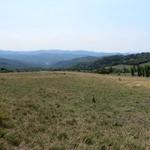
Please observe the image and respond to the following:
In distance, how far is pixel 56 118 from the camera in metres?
14.5

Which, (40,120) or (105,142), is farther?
(40,120)

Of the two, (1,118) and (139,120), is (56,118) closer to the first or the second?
(1,118)

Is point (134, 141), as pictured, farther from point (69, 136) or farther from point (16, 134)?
point (16, 134)

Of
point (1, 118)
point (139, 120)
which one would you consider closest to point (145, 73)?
point (139, 120)

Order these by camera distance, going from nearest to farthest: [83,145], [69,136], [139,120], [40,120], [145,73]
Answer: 1. [83,145]
2. [69,136]
3. [40,120]
4. [139,120]
5. [145,73]

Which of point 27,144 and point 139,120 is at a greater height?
point 27,144

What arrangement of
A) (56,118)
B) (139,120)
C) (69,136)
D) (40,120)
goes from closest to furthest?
(69,136), (40,120), (56,118), (139,120)

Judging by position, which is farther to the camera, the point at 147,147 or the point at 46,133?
the point at 46,133

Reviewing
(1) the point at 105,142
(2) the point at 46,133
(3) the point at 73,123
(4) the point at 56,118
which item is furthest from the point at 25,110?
(1) the point at 105,142

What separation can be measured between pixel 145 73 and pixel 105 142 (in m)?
107

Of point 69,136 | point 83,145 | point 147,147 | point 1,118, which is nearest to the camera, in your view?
point 83,145

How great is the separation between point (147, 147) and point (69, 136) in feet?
7.56

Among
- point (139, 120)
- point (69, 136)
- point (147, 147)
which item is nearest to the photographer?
point (147, 147)

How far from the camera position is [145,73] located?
377 feet
